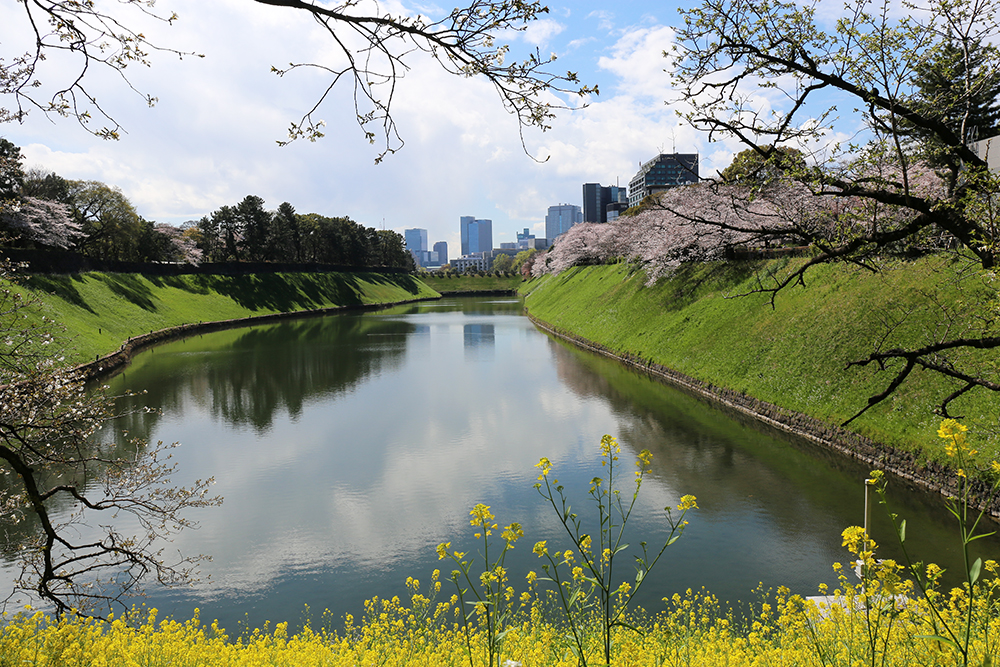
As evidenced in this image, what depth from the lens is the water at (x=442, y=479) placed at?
9.68 meters

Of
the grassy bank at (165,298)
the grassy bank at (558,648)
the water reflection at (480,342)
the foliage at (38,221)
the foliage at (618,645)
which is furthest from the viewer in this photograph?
the foliage at (38,221)

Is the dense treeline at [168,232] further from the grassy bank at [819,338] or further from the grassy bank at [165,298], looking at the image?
the grassy bank at [819,338]

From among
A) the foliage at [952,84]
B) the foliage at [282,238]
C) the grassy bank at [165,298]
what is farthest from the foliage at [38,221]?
the foliage at [952,84]

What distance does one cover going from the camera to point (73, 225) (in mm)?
49594

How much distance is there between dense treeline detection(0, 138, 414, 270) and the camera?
46250 millimetres

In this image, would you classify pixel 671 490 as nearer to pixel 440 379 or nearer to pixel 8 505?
pixel 8 505

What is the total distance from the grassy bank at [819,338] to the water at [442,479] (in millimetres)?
1627

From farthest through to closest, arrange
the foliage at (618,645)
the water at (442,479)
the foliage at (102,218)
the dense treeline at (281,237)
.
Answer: the dense treeline at (281,237)
the foliage at (102,218)
the water at (442,479)
the foliage at (618,645)

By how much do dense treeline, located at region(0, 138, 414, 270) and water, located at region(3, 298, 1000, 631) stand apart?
15.4 metres

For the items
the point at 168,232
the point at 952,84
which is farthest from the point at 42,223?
the point at 952,84

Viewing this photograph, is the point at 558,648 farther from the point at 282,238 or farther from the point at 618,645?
the point at 282,238

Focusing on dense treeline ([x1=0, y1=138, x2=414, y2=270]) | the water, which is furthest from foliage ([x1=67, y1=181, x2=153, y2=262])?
the water

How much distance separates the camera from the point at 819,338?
19.1 m

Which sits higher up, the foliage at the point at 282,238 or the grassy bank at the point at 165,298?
the foliage at the point at 282,238
